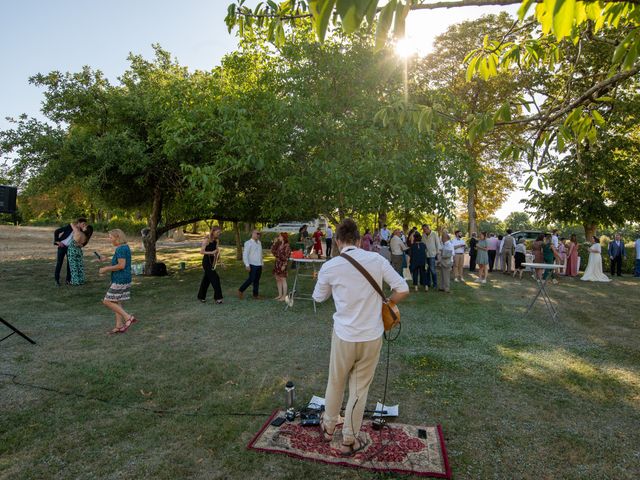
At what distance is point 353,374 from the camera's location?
3.78 meters

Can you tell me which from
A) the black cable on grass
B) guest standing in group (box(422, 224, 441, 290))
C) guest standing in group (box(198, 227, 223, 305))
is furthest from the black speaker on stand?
guest standing in group (box(422, 224, 441, 290))

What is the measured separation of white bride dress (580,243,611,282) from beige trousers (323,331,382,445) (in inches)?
641

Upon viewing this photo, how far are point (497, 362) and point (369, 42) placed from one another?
869 centimetres

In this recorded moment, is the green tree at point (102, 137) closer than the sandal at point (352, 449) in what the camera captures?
No

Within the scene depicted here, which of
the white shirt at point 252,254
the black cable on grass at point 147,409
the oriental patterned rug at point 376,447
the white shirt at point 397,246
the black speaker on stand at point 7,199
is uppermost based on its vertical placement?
the black speaker on stand at point 7,199

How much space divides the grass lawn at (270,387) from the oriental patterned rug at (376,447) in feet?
0.41

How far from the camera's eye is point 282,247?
36.7 ft

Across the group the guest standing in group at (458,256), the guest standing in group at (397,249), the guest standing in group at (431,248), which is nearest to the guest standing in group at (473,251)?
the guest standing in group at (458,256)

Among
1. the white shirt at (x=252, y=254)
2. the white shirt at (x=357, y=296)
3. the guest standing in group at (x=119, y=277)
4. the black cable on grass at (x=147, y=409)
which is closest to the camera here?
the white shirt at (x=357, y=296)

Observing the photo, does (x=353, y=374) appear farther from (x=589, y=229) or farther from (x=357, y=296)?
(x=589, y=229)

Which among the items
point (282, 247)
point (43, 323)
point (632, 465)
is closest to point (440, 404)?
point (632, 465)

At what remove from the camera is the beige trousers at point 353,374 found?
367 centimetres

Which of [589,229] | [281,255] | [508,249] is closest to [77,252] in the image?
[281,255]

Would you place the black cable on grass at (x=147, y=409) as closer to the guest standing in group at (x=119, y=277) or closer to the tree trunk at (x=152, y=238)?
the guest standing in group at (x=119, y=277)
